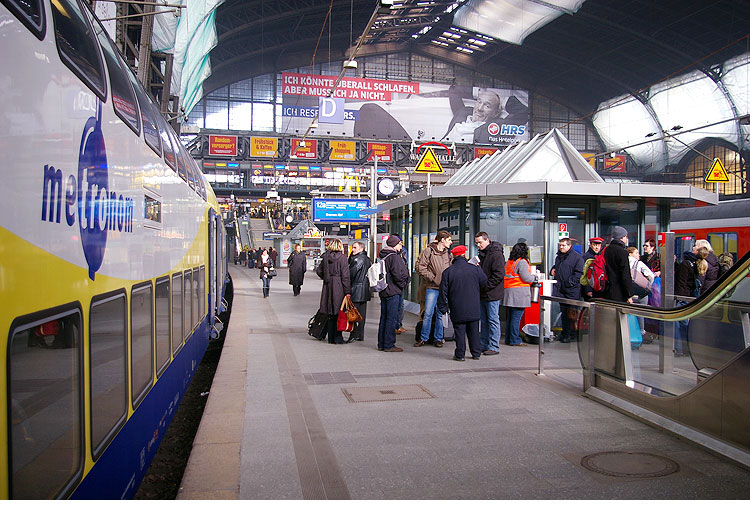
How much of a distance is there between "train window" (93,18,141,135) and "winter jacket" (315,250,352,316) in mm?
5922

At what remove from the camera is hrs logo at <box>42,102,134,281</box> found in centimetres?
233

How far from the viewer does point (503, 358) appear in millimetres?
8883

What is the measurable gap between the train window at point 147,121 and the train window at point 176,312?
1261mm

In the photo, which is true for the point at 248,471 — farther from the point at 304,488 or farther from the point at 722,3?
the point at 722,3

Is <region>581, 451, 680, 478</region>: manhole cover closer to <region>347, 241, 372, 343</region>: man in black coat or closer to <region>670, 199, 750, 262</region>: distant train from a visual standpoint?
<region>347, 241, 372, 343</region>: man in black coat

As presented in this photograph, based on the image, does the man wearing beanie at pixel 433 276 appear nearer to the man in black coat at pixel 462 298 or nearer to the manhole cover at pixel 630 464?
the man in black coat at pixel 462 298

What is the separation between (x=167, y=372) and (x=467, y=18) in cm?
4526

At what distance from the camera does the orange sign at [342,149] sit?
4531 cm

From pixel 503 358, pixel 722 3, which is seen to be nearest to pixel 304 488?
pixel 503 358

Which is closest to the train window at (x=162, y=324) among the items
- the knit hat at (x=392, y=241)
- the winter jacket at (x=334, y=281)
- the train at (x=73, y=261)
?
the train at (x=73, y=261)

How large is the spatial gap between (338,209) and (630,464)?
21.1 m

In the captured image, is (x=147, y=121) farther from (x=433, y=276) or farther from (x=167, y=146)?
(x=433, y=276)

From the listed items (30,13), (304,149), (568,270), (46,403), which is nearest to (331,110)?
(304,149)

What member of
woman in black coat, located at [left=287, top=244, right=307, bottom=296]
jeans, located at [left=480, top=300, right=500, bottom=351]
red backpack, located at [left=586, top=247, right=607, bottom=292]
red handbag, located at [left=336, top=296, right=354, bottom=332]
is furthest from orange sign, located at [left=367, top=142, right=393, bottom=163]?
red backpack, located at [left=586, top=247, right=607, bottom=292]
